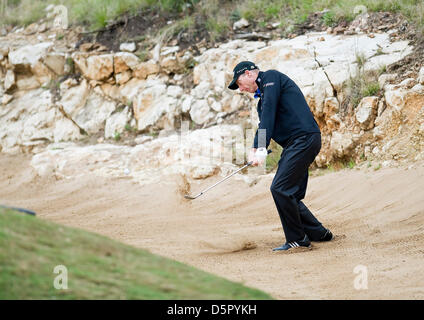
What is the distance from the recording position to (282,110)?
18.5 feet

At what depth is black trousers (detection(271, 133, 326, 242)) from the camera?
5.45 m

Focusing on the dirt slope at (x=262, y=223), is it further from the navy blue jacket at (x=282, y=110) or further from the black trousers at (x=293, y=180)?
the navy blue jacket at (x=282, y=110)

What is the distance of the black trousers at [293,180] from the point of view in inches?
215

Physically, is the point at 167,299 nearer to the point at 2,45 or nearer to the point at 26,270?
the point at 26,270

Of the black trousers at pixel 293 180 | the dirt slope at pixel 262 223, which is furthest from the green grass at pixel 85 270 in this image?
the black trousers at pixel 293 180

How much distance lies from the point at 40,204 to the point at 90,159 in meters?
1.37

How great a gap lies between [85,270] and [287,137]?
315cm

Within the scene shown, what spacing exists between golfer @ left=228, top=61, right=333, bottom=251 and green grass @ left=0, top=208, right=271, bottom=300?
2191 millimetres

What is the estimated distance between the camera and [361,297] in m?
3.74

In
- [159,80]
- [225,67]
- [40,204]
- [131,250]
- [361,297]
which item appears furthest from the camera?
[159,80]

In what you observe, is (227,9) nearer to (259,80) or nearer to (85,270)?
(259,80)

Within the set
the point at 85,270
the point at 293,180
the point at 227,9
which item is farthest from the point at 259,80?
the point at 227,9

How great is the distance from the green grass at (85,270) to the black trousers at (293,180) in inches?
85.1

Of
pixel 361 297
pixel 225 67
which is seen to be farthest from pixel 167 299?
pixel 225 67
